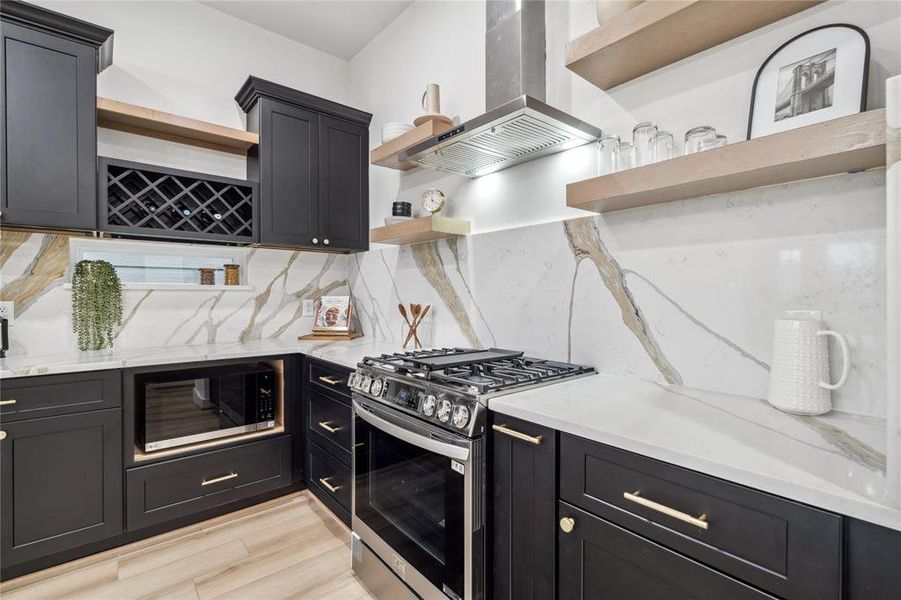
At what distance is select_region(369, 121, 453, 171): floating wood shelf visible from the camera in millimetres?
2232

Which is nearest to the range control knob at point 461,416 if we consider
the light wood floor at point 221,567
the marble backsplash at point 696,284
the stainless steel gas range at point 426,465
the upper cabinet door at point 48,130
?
the stainless steel gas range at point 426,465

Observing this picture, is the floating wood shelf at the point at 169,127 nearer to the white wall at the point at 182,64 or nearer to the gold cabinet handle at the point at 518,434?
the white wall at the point at 182,64

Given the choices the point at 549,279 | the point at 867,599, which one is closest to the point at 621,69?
the point at 549,279

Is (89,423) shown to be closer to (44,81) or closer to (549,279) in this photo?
(44,81)

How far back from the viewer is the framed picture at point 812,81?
3.76 ft

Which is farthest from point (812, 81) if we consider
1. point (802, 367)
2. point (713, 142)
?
point (802, 367)

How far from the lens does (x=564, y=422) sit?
1124 millimetres

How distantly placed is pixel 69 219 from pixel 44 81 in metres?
0.68

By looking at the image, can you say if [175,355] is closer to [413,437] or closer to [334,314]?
[334,314]

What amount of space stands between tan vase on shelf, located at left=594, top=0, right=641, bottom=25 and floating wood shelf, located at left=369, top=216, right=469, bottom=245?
110 centimetres

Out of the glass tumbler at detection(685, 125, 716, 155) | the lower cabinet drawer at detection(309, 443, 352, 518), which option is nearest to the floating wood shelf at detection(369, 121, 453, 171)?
the glass tumbler at detection(685, 125, 716, 155)

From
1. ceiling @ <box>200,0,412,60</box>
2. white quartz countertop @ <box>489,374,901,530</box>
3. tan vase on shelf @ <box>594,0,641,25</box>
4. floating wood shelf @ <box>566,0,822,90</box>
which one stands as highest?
ceiling @ <box>200,0,412,60</box>

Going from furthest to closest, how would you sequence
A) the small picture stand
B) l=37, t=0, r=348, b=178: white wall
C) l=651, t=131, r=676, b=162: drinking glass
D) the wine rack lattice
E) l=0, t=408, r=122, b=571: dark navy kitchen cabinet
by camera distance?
the small picture stand → l=37, t=0, r=348, b=178: white wall → the wine rack lattice → l=0, t=408, r=122, b=571: dark navy kitchen cabinet → l=651, t=131, r=676, b=162: drinking glass

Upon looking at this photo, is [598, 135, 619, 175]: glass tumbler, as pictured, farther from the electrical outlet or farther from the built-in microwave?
the electrical outlet
